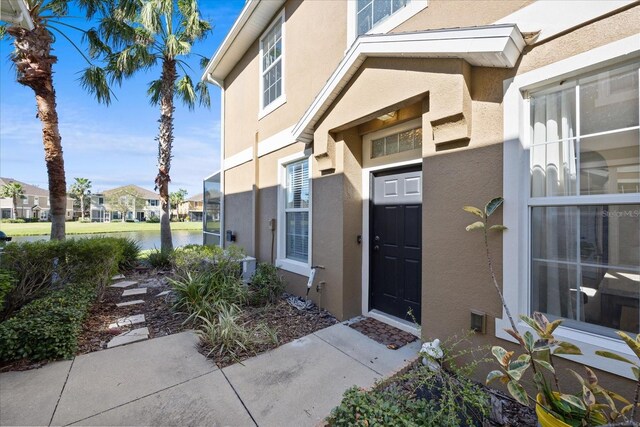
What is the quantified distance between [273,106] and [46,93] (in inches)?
236

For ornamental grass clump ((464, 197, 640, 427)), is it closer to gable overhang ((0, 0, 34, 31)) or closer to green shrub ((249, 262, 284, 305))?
green shrub ((249, 262, 284, 305))

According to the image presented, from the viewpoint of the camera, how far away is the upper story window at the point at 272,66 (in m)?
6.28

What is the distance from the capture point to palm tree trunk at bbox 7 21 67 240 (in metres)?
6.65

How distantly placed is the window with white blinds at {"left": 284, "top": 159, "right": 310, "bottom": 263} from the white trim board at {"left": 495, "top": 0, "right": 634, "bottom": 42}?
3.75 metres

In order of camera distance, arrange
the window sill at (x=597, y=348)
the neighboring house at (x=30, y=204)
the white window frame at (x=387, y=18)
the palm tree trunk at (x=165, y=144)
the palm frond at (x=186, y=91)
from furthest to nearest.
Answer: the neighboring house at (x=30, y=204)
the palm frond at (x=186, y=91)
the palm tree trunk at (x=165, y=144)
the white window frame at (x=387, y=18)
the window sill at (x=597, y=348)

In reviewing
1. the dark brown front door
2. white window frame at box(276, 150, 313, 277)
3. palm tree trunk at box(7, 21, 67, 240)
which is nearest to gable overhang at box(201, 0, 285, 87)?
white window frame at box(276, 150, 313, 277)

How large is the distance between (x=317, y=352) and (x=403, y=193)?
2515mm

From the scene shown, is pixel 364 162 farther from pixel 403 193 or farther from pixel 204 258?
pixel 204 258

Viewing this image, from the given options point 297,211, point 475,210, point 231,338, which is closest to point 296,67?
point 297,211

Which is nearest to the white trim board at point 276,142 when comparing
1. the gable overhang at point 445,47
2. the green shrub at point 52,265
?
the gable overhang at point 445,47

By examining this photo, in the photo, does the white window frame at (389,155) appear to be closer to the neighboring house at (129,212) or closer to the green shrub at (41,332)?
the green shrub at (41,332)

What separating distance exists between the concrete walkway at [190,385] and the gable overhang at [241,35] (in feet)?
23.3

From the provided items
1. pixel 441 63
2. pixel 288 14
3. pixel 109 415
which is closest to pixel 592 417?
pixel 441 63

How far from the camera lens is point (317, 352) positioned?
3.42 metres
